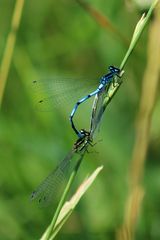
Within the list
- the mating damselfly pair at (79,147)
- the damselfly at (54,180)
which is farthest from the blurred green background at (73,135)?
the damselfly at (54,180)

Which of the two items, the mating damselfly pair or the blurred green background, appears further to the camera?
the blurred green background

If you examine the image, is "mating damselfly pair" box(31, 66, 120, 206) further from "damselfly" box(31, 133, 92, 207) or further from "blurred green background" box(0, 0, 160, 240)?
"blurred green background" box(0, 0, 160, 240)

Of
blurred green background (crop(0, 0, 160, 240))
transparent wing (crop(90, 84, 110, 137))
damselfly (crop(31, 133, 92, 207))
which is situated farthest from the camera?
blurred green background (crop(0, 0, 160, 240))

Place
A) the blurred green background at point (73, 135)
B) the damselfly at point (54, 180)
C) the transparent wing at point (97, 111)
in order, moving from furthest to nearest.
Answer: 1. the blurred green background at point (73, 135)
2. the damselfly at point (54, 180)
3. the transparent wing at point (97, 111)

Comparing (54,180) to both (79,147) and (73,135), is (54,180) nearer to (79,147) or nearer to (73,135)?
(79,147)

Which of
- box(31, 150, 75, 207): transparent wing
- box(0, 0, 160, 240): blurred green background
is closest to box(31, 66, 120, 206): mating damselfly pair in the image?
box(31, 150, 75, 207): transparent wing

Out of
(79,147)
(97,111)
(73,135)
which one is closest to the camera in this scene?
(97,111)

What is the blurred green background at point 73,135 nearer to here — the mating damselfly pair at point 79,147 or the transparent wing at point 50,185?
the mating damselfly pair at point 79,147

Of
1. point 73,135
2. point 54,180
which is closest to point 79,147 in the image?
point 54,180
